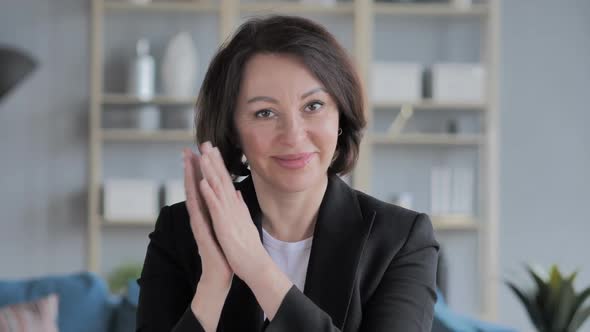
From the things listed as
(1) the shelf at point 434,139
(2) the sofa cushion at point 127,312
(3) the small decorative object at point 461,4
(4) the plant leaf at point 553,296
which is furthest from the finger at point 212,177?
(3) the small decorative object at point 461,4

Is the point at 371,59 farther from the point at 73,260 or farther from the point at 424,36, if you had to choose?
the point at 73,260

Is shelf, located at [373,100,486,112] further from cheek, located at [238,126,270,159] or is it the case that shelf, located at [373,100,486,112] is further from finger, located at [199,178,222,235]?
finger, located at [199,178,222,235]

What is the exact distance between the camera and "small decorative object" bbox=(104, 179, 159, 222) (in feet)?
15.6

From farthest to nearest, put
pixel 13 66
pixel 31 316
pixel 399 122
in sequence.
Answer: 1. pixel 399 122
2. pixel 13 66
3. pixel 31 316

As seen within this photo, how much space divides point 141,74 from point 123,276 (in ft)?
3.92

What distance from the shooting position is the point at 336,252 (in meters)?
1.57

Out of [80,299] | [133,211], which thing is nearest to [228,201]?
[80,299]

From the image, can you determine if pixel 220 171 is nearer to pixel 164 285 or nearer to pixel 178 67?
pixel 164 285

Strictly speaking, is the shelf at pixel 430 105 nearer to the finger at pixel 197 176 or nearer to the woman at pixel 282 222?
the woman at pixel 282 222

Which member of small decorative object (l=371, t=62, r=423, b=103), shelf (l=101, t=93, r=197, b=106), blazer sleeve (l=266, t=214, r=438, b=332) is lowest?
blazer sleeve (l=266, t=214, r=438, b=332)

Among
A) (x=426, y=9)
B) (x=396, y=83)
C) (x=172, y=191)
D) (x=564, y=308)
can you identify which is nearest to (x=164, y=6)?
(x=172, y=191)

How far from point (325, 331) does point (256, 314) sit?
0.21 m

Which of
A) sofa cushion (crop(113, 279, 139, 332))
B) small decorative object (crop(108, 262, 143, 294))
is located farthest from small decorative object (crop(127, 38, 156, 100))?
sofa cushion (crop(113, 279, 139, 332))

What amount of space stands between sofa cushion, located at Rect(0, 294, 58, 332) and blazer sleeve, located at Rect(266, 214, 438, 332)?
163cm
